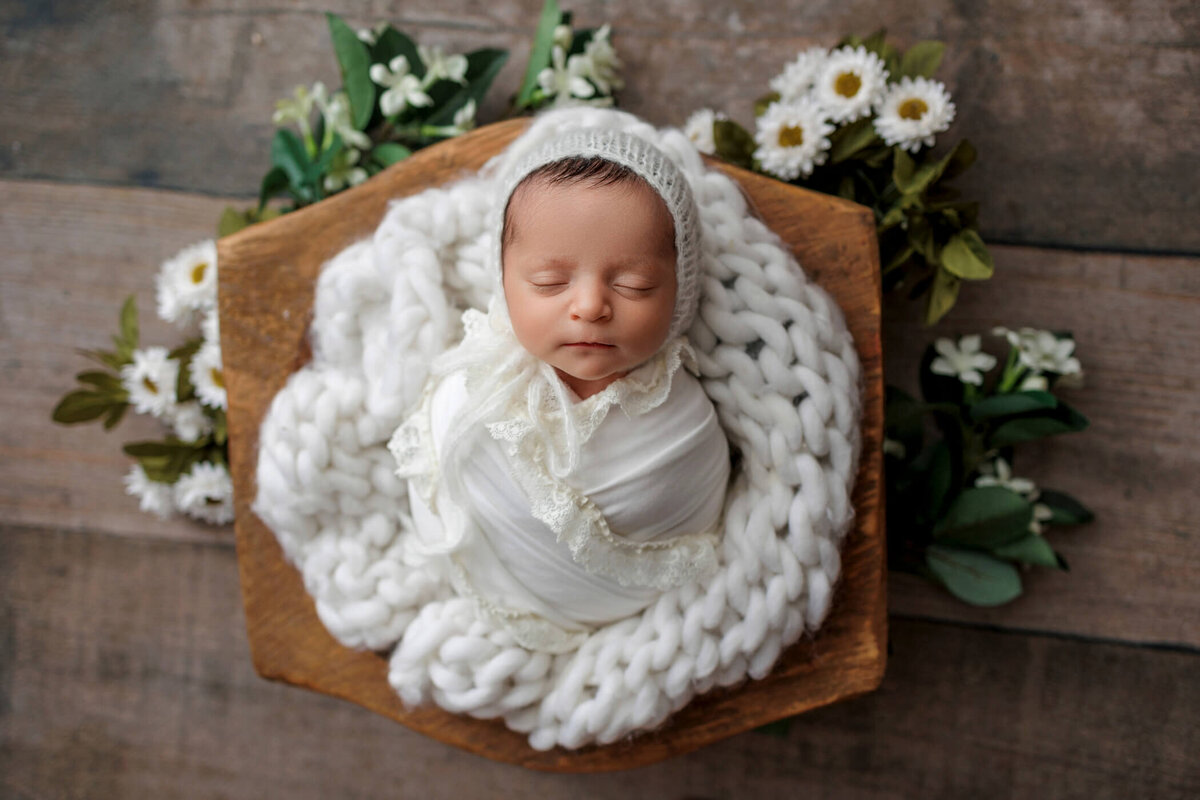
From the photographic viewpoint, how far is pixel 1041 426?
1140 millimetres

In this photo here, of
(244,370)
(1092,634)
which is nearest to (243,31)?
(244,370)

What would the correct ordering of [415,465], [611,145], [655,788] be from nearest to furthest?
[611,145]
[415,465]
[655,788]

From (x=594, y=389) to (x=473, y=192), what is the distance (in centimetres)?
30

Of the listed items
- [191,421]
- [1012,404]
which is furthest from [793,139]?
[191,421]

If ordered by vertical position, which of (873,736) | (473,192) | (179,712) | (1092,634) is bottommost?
(179,712)

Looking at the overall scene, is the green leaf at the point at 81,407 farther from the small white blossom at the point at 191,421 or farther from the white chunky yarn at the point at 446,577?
the white chunky yarn at the point at 446,577

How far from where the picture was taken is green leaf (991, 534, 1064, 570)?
3.73 feet

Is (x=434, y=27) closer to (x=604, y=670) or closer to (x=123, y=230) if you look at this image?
(x=123, y=230)

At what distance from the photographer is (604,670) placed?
36.0 inches

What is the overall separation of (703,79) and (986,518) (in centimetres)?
82

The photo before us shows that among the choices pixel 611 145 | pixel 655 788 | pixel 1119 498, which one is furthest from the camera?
pixel 655 788

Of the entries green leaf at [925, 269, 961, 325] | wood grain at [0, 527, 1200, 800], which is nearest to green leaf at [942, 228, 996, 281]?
green leaf at [925, 269, 961, 325]

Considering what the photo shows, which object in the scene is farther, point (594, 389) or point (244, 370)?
point (244, 370)

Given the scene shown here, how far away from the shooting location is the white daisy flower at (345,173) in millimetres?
1197
